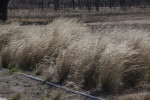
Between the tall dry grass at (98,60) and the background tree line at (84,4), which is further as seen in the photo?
the background tree line at (84,4)

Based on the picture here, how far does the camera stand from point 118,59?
21.5 ft

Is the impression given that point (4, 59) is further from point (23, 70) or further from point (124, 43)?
point (124, 43)

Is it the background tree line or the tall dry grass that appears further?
the background tree line

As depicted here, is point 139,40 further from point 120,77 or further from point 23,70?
point 23,70

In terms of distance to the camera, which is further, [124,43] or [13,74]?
[13,74]

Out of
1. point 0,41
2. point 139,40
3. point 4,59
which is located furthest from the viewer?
point 0,41

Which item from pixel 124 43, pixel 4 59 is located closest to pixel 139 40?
pixel 124 43

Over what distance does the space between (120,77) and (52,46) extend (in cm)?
349

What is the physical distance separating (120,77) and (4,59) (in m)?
4.23

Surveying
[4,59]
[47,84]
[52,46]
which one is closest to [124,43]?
[47,84]

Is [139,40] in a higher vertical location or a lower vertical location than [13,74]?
higher

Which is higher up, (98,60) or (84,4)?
(84,4)

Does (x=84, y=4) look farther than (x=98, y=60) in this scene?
Yes

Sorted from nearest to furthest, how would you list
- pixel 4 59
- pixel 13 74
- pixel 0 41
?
pixel 13 74 → pixel 4 59 → pixel 0 41
